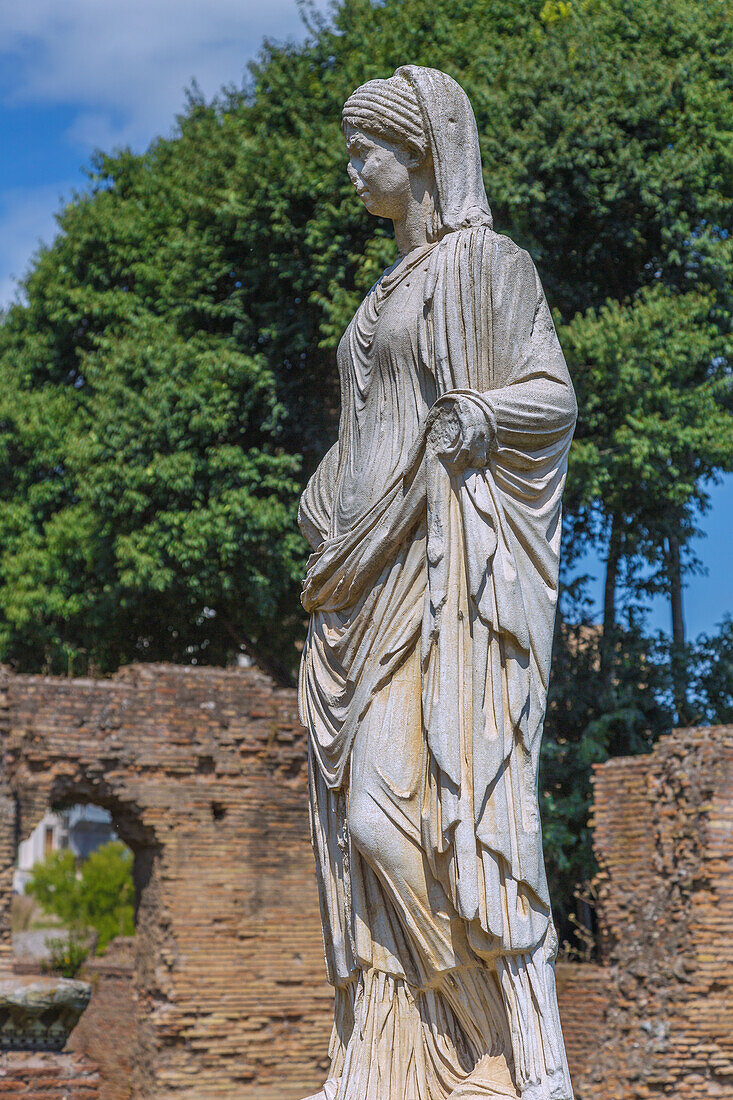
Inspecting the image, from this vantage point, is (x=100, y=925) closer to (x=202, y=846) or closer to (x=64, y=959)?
(x=64, y=959)

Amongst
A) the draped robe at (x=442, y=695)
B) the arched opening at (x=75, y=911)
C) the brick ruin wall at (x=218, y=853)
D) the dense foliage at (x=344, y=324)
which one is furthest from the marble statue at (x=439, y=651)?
the arched opening at (x=75, y=911)

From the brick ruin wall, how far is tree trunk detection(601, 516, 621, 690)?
2.76 meters

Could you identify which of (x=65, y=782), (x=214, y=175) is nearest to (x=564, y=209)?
(x=214, y=175)

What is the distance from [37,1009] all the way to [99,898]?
19102mm

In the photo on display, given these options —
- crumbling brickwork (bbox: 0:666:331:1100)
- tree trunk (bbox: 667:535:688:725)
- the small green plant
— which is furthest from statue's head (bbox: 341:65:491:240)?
the small green plant

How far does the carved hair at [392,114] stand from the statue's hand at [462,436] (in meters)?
0.76

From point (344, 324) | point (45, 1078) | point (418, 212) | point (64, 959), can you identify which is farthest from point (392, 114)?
point (64, 959)

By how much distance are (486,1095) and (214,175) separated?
14530 mm

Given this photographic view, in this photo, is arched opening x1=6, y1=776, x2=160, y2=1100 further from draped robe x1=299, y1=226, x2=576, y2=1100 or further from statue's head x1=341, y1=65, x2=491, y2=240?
statue's head x1=341, y1=65, x2=491, y2=240

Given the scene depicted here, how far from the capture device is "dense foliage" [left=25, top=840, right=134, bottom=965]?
27.7 meters

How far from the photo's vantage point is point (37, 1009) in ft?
32.8

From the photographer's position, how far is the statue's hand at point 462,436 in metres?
3.21

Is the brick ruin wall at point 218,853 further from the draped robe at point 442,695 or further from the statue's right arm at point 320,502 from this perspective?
the draped robe at point 442,695

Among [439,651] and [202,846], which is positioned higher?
[202,846]
